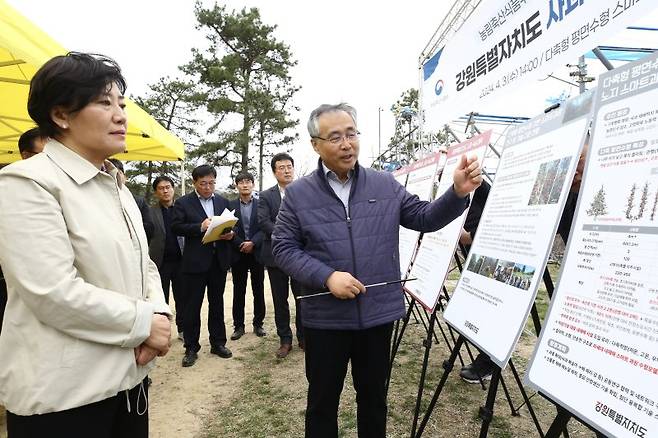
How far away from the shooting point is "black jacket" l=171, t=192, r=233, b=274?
12.3ft

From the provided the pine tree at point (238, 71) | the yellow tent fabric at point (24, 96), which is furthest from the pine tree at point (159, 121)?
the yellow tent fabric at point (24, 96)

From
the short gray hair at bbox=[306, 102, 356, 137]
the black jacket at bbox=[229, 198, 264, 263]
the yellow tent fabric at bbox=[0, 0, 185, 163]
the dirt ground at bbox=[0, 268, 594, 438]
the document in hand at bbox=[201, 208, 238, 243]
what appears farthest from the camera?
the black jacket at bbox=[229, 198, 264, 263]

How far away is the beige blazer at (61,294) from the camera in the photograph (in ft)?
3.29

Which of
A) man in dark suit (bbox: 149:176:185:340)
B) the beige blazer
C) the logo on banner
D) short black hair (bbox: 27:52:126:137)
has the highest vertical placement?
the logo on banner

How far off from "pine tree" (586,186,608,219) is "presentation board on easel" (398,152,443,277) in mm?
1825

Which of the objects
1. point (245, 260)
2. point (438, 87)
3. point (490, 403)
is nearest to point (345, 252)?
point (490, 403)

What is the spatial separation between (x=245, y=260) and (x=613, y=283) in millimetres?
3877

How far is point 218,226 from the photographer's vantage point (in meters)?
3.52

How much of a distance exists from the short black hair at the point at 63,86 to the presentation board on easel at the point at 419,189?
7.50 feet

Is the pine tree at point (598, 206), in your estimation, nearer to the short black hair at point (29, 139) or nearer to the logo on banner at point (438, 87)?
the short black hair at point (29, 139)

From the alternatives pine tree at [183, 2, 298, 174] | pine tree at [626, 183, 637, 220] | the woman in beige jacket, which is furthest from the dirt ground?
pine tree at [183, 2, 298, 174]

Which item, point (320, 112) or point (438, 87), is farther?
point (438, 87)

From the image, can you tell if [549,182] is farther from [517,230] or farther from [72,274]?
[72,274]

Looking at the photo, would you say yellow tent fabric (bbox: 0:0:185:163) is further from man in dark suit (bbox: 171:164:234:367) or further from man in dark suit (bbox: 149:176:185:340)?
man in dark suit (bbox: 171:164:234:367)
